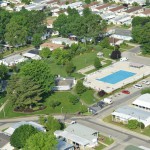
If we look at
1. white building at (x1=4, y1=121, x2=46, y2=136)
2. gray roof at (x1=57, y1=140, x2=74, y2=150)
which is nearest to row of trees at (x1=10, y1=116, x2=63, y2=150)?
white building at (x1=4, y1=121, x2=46, y2=136)

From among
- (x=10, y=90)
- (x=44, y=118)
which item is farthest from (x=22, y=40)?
(x=44, y=118)

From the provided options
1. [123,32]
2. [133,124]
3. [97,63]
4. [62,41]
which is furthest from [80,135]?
[123,32]

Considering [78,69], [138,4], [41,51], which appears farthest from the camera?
[138,4]

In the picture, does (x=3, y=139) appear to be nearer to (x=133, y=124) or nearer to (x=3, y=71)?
(x=133, y=124)

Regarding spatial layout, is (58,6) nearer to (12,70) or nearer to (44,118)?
(12,70)

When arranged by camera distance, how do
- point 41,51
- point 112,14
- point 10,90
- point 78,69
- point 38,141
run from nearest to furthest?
1. point 38,141
2. point 10,90
3. point 78,69
4. point 41,51
5. point 112,14

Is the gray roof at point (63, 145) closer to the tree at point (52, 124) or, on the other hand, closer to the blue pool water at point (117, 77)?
the tree at point (52, 124)

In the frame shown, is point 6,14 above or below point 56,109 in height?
above

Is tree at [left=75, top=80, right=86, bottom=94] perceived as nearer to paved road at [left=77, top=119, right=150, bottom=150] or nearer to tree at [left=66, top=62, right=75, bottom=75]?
tree at [left=66, top=62, right=75, bottom=75]
